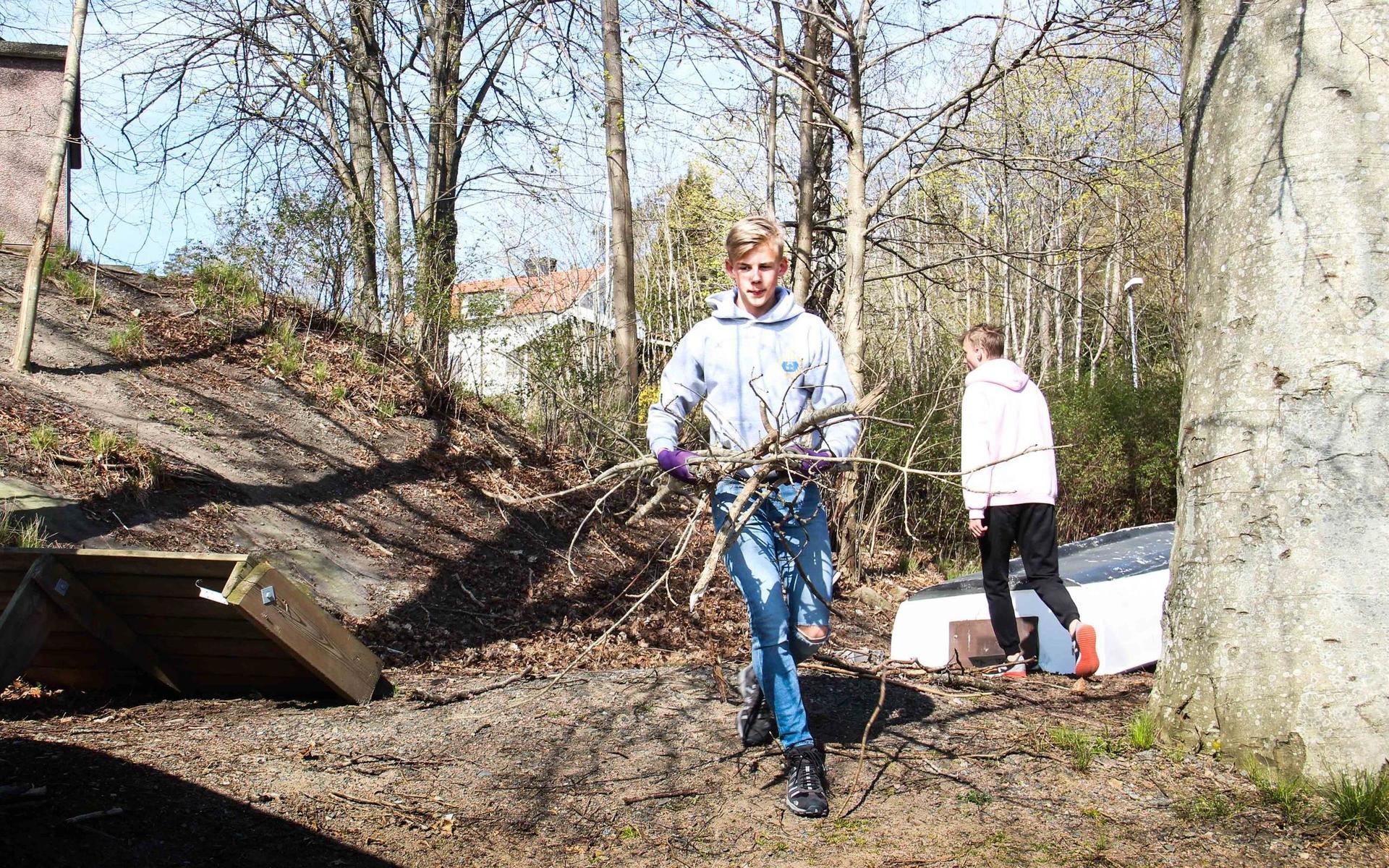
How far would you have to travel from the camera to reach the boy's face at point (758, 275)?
3.38m

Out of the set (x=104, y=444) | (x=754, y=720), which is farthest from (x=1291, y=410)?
(x=104, y=444)

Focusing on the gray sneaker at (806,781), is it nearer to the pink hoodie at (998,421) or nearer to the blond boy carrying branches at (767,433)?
the blond boy carrying branches at (767,433)

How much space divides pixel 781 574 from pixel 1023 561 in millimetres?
2179

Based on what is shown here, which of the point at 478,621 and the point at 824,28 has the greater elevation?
the point at 824,28

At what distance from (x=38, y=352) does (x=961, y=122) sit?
7.29 meters

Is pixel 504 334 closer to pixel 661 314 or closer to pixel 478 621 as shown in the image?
pixel 661 314

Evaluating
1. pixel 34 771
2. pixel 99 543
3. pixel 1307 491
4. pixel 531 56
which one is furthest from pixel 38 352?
pixel 1307 491

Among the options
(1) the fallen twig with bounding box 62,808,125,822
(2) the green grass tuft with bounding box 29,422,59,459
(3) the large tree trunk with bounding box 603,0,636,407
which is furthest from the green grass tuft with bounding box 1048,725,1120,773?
(3) the large tree trunk with bounding box 603,0,636,407

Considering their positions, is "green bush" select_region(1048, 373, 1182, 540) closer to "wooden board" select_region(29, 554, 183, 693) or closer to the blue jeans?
the blue jeans

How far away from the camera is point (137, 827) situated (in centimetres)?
289

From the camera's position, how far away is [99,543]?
593cm

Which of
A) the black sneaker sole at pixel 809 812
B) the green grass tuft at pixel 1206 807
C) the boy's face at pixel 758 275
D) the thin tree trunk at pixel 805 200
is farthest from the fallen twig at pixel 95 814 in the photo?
the thin tree trunk at pixel 805 200

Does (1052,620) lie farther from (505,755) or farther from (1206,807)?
(505,755)

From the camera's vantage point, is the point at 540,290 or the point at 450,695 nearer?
the point at 450,695
